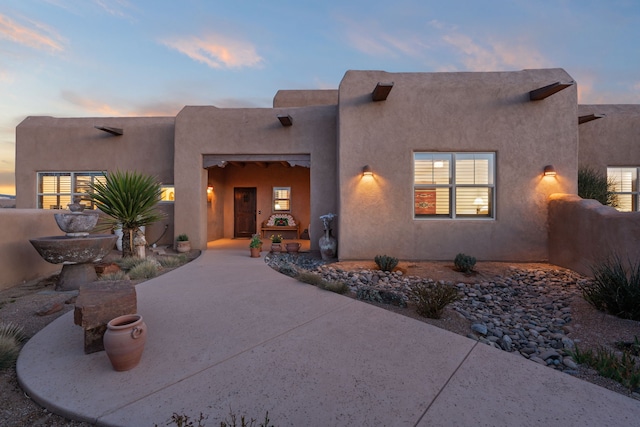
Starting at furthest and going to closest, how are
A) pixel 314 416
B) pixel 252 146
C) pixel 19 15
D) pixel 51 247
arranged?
1. pixel 252 146
2. pixel 19 15
3. pixel 51 247
4. pixel 314 416

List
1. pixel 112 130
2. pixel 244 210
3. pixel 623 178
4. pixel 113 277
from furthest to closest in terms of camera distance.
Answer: pixel 244 210 < pixel 112 130 < pixel 623 178 < pixel 113 277

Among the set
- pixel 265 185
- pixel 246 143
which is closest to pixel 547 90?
pixel 246 143

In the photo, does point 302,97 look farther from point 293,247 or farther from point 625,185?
point 625,185

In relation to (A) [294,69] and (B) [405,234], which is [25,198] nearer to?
(A) [294,69]

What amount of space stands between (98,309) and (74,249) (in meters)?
3.10

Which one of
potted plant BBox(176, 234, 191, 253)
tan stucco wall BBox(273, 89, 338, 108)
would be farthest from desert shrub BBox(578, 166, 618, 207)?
potted plant BBox(176, 234, 191, 253)

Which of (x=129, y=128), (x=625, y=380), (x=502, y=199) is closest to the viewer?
(x=625, y=380)

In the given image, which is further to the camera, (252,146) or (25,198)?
(25,198)

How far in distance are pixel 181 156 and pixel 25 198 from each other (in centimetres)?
645

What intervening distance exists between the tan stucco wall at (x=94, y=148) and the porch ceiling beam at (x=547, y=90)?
11.1 meters

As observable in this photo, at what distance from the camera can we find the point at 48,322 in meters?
3.62

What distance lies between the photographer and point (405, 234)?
7.83m

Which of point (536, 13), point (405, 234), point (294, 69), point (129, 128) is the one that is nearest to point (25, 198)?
point (129, 128)

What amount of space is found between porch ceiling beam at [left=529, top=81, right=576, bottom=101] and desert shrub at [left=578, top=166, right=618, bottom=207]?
3083 millimetres
